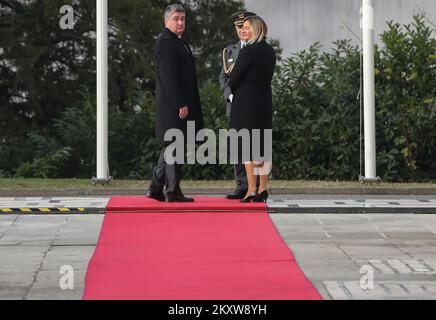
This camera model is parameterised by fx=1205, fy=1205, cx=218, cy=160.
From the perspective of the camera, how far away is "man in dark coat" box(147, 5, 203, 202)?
47.0 ft

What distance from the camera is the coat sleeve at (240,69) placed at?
14320 mm

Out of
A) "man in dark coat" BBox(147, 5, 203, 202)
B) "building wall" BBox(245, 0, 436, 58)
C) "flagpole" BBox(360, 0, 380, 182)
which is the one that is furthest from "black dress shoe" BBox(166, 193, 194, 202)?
"building wall" BBox(245, 0, 436, 58)

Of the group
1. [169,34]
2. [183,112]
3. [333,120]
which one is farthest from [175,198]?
[333,120]

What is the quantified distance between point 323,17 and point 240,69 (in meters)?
9.89

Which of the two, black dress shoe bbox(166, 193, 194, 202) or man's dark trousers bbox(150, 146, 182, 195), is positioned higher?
man's dark trousers bbox(150, 146, 182, 195)

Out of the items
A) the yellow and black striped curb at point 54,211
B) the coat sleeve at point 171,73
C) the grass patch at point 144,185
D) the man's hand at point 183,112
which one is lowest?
the yellow and black striped curb at point 54,211

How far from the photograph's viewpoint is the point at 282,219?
45.0ft

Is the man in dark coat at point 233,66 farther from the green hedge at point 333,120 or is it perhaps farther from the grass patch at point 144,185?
the green hedge at point 333,120

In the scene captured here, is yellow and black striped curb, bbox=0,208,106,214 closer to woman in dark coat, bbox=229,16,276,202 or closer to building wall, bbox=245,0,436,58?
woman in dark coat, bbox=229,16,276,202

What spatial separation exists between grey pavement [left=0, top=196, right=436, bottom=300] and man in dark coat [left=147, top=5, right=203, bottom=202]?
4.68 ft

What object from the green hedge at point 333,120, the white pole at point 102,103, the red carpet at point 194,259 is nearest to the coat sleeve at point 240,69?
the red carpet at point 194,259

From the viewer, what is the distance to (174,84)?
14328mm

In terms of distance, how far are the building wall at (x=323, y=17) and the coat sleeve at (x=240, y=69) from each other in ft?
19.6
